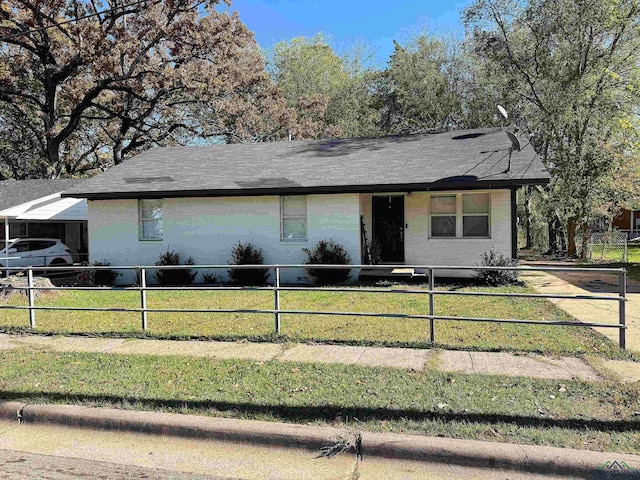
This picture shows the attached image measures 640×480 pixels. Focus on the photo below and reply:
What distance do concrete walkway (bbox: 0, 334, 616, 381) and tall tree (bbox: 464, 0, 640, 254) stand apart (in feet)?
53.6

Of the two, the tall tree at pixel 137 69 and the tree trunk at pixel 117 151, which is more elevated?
the tall tree at pixel 137 69

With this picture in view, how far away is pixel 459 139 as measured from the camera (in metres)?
16.1

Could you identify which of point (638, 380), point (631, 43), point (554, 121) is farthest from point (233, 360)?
point (631, 43)

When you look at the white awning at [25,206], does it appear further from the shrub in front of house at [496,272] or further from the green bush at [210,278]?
the shrub in front of house at [496,272]

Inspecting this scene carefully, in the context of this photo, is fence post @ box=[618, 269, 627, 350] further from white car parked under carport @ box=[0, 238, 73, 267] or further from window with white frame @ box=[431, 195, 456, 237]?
white car parked under carport @ box=[0, 238, 73, 267]

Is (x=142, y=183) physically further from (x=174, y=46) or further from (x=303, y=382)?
(x=174, y=46)

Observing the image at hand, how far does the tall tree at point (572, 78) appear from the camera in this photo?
18.9m

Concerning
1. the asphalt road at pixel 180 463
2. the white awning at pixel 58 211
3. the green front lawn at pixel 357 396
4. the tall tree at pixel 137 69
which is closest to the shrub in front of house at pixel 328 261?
the green front lawn at pixel 357 396

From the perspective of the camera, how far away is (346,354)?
6.33 metres

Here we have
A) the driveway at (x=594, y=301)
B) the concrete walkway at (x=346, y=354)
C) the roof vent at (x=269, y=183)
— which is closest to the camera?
the concrete walkway at (x=346, y=354)

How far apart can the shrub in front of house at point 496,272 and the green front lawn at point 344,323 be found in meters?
0.64

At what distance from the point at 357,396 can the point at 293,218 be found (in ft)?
32.0

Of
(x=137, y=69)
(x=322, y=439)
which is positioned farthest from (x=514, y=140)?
(x=137, y=69)

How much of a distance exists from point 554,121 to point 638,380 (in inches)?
695
